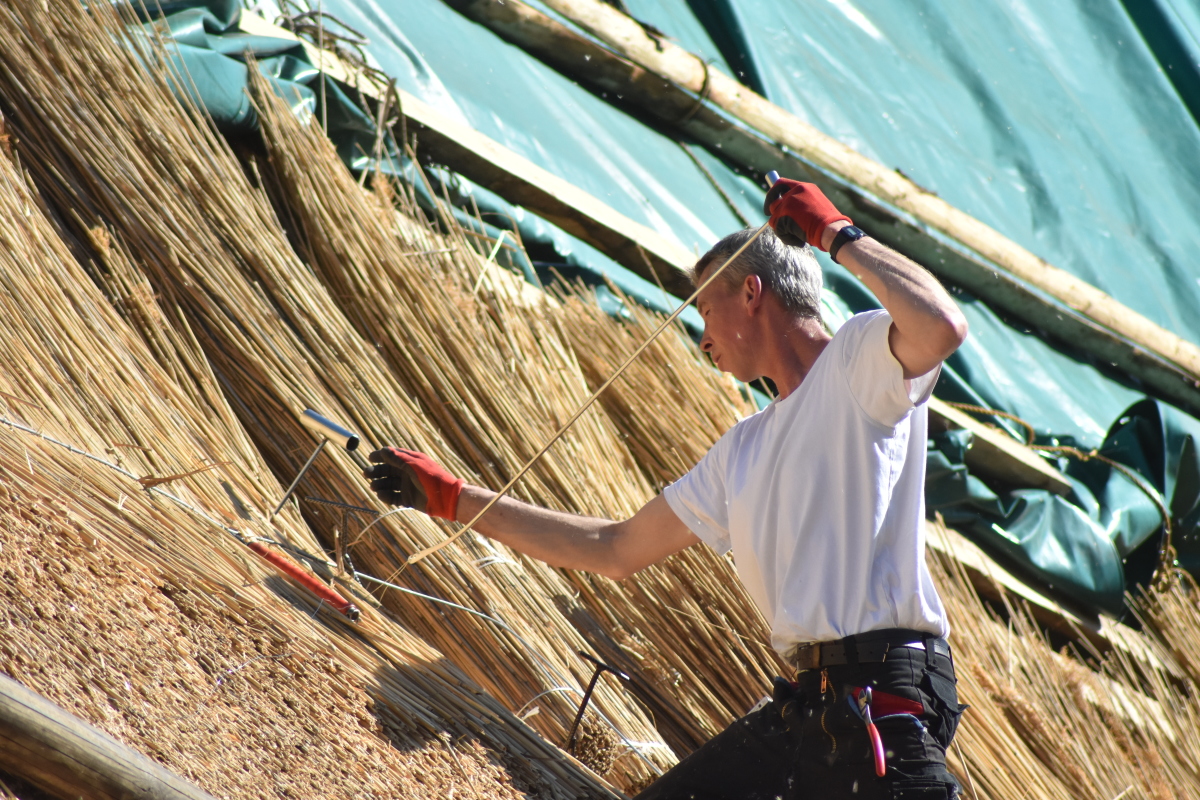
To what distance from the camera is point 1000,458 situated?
3455 millimetres

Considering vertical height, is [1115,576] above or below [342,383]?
below

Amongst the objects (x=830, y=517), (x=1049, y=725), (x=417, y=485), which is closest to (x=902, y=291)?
(x=830, y=517)

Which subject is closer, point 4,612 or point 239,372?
point 4,612

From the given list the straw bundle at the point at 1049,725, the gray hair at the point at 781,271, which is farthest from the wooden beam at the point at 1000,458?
the gray hair at the point at 781,271

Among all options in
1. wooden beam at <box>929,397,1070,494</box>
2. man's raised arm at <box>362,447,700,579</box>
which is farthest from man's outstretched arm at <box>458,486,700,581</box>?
wooden beam at <box>929,397,1070,494</box>

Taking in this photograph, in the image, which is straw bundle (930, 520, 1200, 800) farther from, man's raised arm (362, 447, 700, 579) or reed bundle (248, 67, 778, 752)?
man's raised arm (362, 447, 700, 579)

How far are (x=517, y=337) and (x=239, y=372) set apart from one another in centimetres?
65

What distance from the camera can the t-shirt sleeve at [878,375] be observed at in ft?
4.77

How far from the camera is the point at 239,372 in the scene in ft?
6.52

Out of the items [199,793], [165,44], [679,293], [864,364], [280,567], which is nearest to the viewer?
[199,793]

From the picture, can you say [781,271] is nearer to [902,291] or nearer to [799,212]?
[799,212]

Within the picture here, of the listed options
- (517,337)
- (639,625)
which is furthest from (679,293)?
(639,625)

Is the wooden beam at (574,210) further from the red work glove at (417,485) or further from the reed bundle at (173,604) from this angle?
the red work glove at (417,485)

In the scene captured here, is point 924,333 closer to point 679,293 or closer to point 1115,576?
point 679,293
